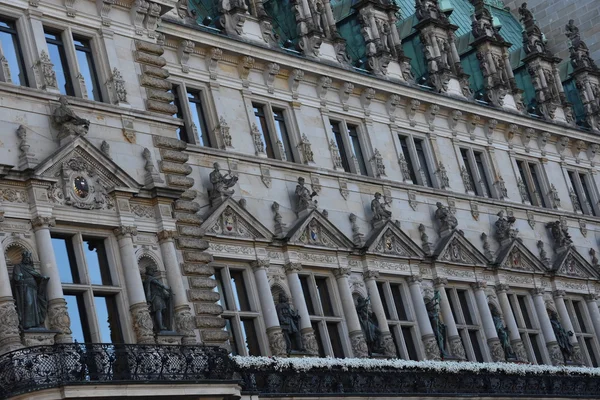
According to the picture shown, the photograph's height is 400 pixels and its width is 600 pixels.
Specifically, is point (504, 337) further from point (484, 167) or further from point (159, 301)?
point (159, 301)

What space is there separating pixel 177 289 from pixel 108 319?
1.78 metres

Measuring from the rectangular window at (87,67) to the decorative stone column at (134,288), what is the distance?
11.1ft

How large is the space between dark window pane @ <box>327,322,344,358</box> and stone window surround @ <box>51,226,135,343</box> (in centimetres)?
759

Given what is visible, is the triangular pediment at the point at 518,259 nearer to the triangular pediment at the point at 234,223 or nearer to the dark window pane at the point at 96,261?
the triangular pediment at the point at 234,223

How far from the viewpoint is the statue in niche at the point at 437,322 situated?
39.2m

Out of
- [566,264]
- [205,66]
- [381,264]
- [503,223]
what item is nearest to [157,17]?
[205,66]

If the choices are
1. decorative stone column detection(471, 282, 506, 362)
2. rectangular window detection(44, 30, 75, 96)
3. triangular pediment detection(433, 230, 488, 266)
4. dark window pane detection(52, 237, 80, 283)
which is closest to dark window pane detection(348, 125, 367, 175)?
triangular pediment detection(433, 230, 488, 266)

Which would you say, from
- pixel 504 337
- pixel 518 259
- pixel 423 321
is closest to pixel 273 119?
pixel 423 321

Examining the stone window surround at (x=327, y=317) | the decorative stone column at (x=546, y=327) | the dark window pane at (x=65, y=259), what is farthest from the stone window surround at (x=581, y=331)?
the dark window pane at (x=65, y=259)

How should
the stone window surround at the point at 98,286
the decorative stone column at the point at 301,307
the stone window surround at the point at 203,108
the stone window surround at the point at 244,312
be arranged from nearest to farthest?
the stone window surround at the point at 98,286 < the stone window surround at the point at 244,312 < the decorative stone column at the point at 301,307 < the stone window surround at the point at 203,108

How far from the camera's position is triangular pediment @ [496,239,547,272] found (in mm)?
43000

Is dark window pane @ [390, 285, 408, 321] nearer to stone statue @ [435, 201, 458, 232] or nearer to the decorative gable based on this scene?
stone statue @ [435, 201, 458, 232]

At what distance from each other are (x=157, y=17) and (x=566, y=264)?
1752 cm

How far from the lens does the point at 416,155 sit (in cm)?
4231
